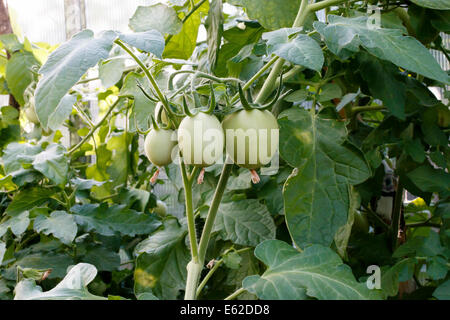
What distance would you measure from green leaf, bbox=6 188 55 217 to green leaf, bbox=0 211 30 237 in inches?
1.2

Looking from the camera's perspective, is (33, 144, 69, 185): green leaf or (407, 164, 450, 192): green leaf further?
(33, 144, 69, 185): green leaf

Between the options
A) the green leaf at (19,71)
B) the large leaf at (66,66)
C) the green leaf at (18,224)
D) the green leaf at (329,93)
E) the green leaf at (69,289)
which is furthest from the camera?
the green leaf at (19,71)

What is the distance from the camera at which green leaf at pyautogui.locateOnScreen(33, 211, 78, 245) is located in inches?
25.0

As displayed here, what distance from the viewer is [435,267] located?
1.66 feet

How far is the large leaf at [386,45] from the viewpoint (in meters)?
0.40

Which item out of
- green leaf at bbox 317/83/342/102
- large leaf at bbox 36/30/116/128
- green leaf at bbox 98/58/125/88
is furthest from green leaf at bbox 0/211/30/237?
green leaf at bbox 317/83/342/102

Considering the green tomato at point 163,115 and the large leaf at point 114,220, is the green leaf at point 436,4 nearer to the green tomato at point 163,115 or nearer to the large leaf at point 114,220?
the green tomato at point 163,115

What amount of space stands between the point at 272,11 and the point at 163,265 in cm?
37

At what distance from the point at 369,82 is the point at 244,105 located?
229mm

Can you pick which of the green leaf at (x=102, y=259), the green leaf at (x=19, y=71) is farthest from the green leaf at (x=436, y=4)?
the green leaf at (x=19, y=71)

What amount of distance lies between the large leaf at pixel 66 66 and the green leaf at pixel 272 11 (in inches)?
8.0

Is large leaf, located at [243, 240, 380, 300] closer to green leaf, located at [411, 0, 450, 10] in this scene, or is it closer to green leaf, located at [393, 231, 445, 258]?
green leaf, located at [393, 231, 445, 258]
